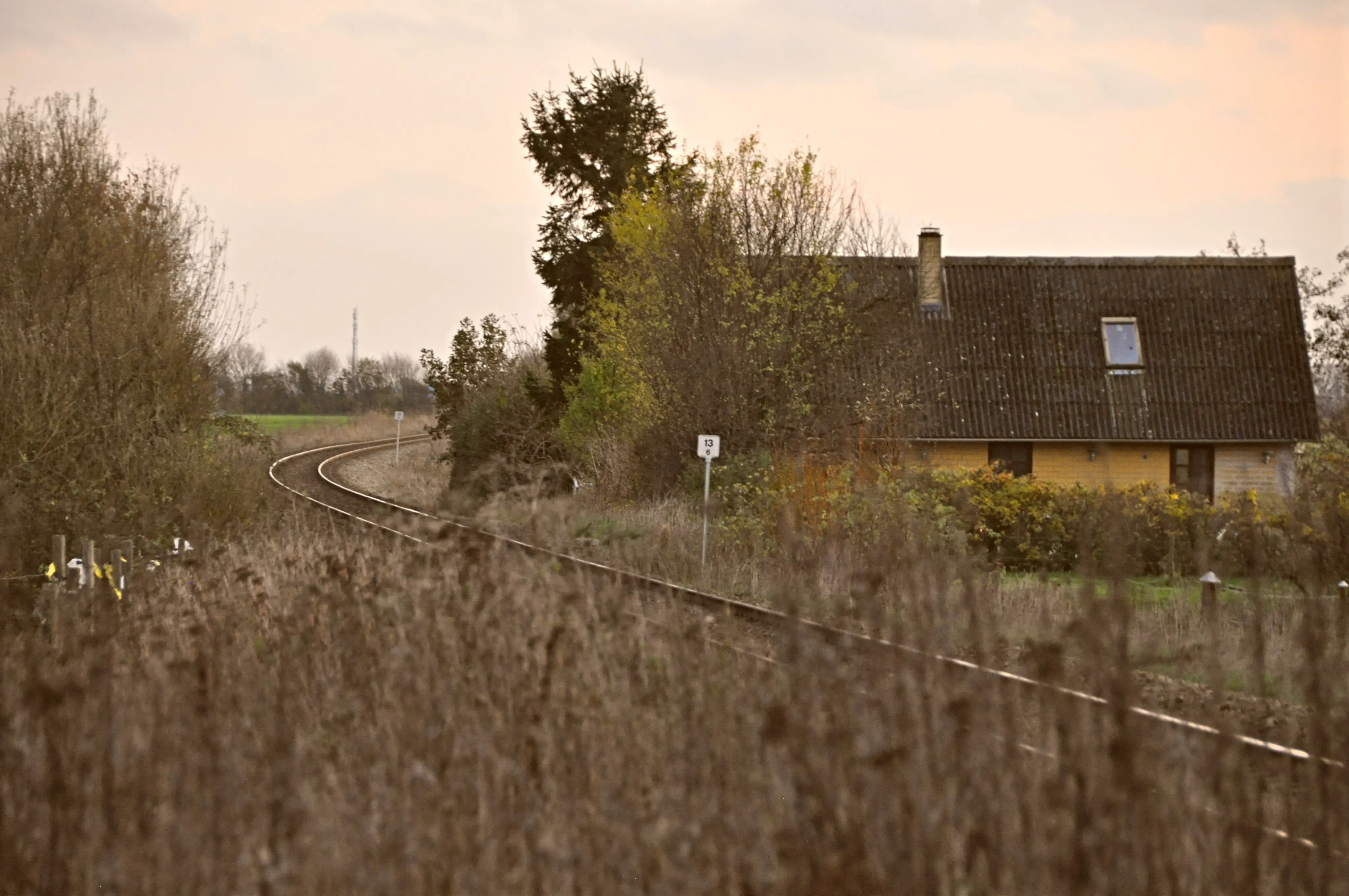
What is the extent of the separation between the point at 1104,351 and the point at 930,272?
16.1ft

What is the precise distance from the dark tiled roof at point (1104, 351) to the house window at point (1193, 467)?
2.60ft

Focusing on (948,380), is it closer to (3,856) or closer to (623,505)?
(623,505)

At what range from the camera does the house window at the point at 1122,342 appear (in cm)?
3484

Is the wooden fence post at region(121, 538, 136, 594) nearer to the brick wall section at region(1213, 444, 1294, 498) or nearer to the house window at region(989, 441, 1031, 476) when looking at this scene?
the house window at region(989, 441, 1031, 476)

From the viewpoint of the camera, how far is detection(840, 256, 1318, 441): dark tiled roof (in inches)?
1334

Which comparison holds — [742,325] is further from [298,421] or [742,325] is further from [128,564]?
[298,421]

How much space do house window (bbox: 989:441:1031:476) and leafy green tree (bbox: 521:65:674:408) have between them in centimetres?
1103

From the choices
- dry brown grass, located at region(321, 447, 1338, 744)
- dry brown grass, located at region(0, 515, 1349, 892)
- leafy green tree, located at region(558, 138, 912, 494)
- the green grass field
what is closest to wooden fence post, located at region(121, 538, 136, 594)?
dry brown grass, located at region(321, 447, 1338, 744)

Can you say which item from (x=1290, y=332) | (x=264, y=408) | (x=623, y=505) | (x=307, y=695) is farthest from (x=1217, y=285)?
(x=264, y=408)

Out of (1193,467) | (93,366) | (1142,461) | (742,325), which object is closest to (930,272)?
(1142,461)

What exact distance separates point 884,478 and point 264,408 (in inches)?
3754

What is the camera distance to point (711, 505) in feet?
29.6

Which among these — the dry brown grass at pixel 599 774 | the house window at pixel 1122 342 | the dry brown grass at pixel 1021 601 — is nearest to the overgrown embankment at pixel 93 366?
the dry brown grass at pixel 1021 601

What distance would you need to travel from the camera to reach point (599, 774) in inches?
201
